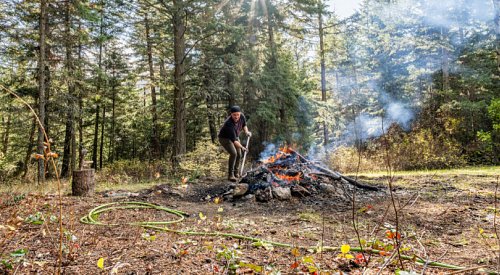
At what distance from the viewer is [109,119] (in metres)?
19.9

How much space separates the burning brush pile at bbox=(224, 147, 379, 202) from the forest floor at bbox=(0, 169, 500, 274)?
0.25 m

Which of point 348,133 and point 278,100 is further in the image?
point 348,133

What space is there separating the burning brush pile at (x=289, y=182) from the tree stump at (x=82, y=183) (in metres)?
2.92

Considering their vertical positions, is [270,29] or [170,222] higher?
[270,29]

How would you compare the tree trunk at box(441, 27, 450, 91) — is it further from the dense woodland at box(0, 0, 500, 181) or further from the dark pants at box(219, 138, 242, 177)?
the dark pants at box(219, 138, 242, 177)

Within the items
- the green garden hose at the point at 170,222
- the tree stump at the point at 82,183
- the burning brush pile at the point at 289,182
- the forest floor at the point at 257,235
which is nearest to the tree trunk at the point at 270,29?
the burning brush pile at the point at 289,182

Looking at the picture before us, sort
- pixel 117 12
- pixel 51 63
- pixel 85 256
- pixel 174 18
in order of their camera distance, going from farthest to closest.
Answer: pixel 117 12, pixel 51 63, pixel 174 18, pixel 85 256

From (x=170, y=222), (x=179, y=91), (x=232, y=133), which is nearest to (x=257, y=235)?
(x=170, y=222)

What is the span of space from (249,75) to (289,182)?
8473 mm

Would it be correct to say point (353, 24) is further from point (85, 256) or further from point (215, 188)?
point (85, 256)

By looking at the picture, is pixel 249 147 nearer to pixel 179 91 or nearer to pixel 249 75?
pixel 249 75

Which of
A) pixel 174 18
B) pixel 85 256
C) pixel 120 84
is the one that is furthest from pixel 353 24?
pixel 85 256

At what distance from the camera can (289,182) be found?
6305 mm

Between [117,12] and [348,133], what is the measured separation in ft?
57.8
